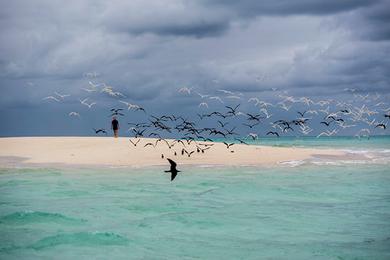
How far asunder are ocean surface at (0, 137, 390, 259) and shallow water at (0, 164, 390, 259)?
36 millimetres

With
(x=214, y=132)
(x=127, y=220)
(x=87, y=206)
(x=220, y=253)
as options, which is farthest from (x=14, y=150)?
(x=220, y=253)

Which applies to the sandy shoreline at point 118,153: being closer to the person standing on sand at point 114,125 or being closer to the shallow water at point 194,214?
the person standing on sand at point 114,125

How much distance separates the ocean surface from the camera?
16094mm

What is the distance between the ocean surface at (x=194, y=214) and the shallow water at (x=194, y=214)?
0.04m

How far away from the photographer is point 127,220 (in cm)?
2031

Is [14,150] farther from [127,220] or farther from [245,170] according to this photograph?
[127,220]

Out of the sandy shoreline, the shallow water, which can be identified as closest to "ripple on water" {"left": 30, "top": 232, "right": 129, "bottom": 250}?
the shallow water

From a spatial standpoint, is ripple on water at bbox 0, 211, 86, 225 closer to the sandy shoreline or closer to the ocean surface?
the ocean surface

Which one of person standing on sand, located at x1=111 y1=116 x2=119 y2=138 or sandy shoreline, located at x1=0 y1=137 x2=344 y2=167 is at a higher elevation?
person standing on sand, located at x1=111 y1=116 x2=119 y2=138

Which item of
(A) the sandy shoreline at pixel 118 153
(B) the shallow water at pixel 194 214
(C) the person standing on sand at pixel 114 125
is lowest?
(B) the shallow water at pixel 194 214

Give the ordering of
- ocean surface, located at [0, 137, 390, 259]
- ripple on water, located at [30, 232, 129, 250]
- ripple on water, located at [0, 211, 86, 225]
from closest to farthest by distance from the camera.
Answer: ocean surface, located at [0, 137, 390, 259], ripple on water, located at [30, 232, 129, 250], ripple on water, located at [0, 211, 86, 225]

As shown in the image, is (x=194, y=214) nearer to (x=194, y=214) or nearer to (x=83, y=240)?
(x=194, y=214)

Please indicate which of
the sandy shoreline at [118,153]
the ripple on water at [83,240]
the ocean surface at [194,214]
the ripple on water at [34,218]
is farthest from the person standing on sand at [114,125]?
the ripple on water at [83,240]

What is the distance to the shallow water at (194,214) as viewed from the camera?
16.1 metres
